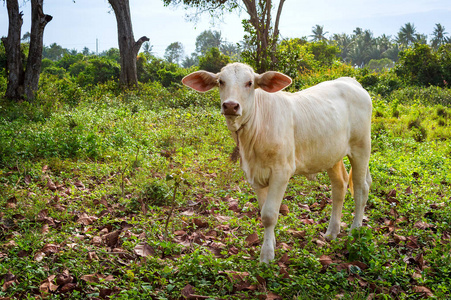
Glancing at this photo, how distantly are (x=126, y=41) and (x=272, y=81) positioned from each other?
15.4 meters

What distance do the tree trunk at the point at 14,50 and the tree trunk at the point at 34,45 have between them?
9.1 inches

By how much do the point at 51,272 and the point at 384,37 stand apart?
9907 centimetres

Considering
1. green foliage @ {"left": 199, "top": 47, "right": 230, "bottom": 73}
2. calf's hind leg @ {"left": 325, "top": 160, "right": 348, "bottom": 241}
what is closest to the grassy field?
calf's hind leg @ {"left": 325, "top": 160, "right": 348, "bottom": 241}

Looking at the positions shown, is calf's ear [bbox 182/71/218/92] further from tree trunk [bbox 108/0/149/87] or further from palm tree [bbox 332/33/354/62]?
palm tree [bbox 332/33/354/62]

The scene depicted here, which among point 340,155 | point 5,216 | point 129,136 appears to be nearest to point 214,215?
point 340,155

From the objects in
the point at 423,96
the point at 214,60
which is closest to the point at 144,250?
the point at 423,96

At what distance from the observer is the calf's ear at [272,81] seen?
12.4ft

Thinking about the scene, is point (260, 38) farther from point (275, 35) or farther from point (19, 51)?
point (19, 51)

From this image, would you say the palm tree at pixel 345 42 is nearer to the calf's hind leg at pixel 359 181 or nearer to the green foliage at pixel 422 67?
the green foliage at pixel 422 67

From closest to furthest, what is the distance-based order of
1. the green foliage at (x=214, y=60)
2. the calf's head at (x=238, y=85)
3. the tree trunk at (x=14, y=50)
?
the calf's head at (x=238, y=85), the tree trunk at (x=14, y=50), the green foliage at (x=214, y=60)

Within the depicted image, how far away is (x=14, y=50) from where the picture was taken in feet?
38.0

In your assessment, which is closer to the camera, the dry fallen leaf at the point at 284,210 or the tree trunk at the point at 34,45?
the dry fallen leaf at the point at 284,210

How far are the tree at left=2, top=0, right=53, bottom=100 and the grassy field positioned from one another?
3581mm

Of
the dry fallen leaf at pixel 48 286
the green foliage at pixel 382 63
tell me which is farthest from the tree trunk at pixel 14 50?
the green foliage at pixel 382 63
